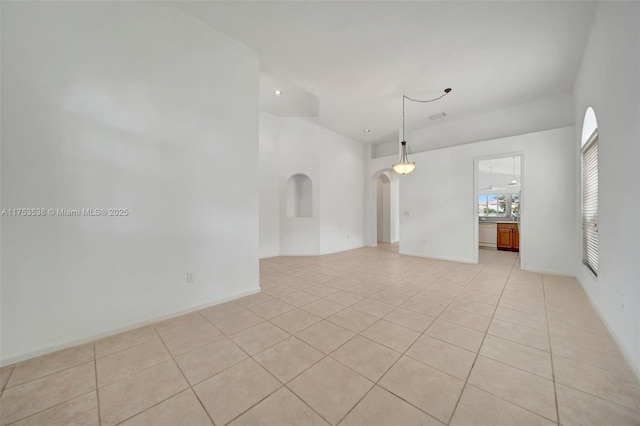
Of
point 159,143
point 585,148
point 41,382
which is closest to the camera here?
point 41,382

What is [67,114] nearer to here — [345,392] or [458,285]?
[345,392]

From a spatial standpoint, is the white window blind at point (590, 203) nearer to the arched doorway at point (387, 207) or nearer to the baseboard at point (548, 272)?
the baseboard at point (548, 272)

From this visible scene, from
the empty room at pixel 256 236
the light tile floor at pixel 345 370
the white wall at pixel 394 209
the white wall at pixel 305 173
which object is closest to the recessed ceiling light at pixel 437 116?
the empty room at pixel 256 236

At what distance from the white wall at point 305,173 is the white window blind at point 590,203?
16.6ft

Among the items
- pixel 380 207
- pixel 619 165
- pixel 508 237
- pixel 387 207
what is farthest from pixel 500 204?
pixel 619 165

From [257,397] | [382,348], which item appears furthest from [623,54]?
[257,397]

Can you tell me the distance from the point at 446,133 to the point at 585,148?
297cm

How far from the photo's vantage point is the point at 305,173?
640cm

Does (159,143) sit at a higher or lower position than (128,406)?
higher

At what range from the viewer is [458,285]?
3732 mm

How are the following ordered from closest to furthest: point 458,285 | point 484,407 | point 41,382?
point 484,407, point 41,382, point 458,285

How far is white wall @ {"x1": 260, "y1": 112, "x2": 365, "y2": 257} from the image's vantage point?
6039 millimetres

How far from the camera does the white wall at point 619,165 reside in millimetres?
1749

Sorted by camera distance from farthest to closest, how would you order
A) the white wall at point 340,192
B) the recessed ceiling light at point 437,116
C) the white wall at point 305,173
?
1. the white wall at point 340,192
2. the white wall at point 305,173
3. the recessed ceiling light at point 437,116
